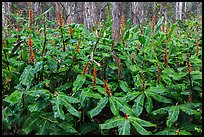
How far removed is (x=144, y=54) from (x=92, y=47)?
0.65 metres

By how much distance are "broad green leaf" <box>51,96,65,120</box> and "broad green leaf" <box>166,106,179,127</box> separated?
0.99m

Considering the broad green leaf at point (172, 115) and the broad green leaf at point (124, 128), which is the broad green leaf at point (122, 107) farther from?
the broad green leaf at point (172, 115)

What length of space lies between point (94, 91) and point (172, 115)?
2.69 ft

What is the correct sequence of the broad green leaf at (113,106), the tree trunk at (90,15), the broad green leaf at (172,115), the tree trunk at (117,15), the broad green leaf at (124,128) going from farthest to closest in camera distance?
the tree trunk at (90,15) < the tree trunk at (117,15) < the broad green leaf at (172,115) < the broad green leaf at (113,106) < the broad green leaf at (124,128)

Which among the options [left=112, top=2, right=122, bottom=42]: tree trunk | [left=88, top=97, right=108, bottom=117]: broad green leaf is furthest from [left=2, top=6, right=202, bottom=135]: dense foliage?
[left=112, top=2, right=122, bottom=42]: tree trunk

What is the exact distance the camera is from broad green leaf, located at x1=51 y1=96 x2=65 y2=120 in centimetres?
245

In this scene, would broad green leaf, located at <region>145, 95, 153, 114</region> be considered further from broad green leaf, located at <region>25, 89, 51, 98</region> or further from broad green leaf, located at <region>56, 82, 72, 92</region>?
broad green leaf, located at <region>25, 89, 51, 98</region>

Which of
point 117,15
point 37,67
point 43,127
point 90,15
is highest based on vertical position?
point 90,15

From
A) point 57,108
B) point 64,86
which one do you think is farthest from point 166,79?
point 57,108

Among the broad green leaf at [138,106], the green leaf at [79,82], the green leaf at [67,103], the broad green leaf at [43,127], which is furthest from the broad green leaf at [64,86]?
the broad green leaf at [138,106]

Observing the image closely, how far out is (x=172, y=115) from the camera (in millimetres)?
2664

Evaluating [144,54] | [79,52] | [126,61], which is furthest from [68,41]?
[144,54]

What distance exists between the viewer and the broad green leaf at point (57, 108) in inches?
96.5

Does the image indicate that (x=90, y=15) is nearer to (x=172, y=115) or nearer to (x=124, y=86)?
(x=124, y=86)
